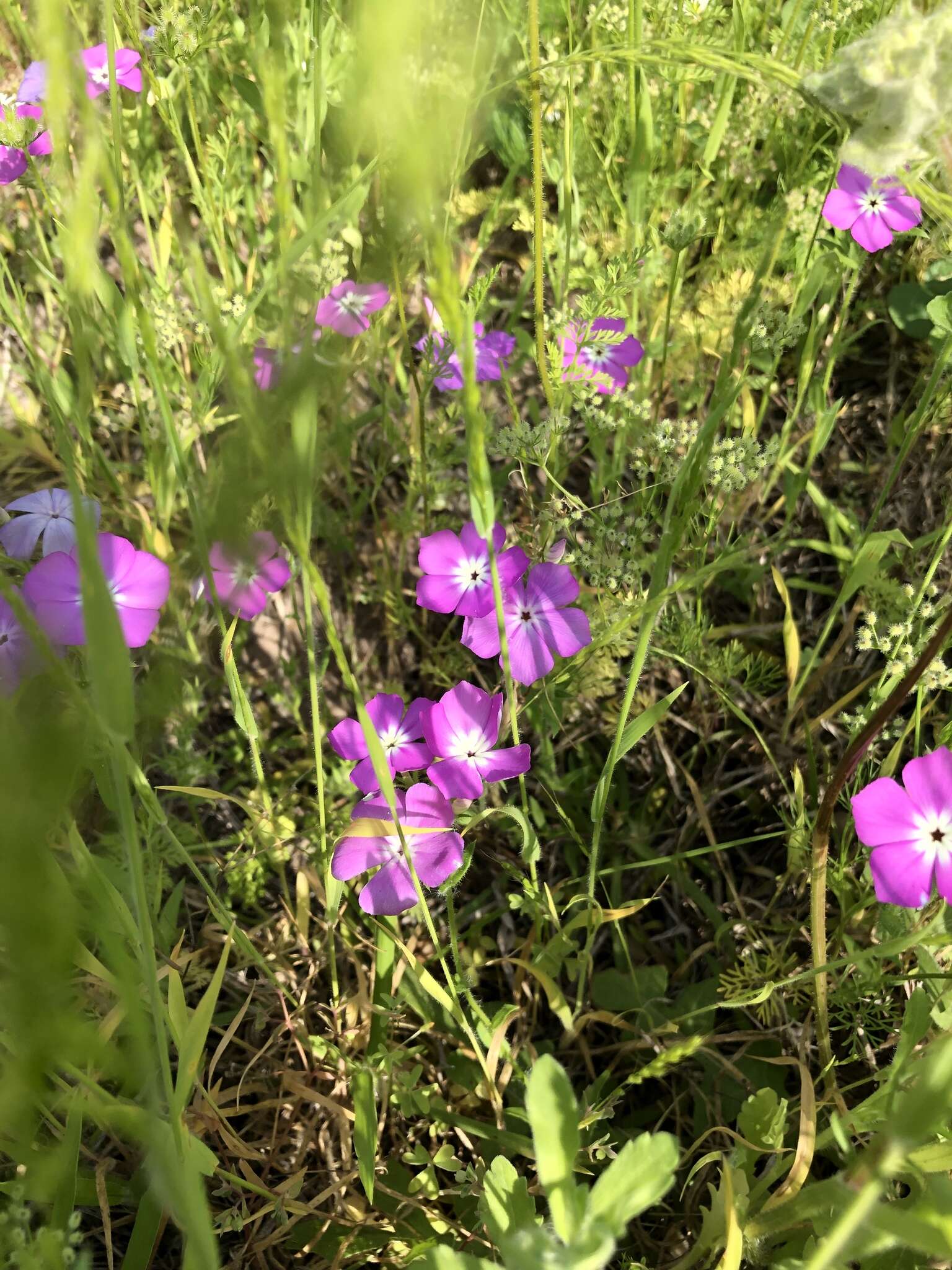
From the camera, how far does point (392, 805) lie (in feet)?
2.79

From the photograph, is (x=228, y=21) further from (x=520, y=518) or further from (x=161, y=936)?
(x=161, y=936)

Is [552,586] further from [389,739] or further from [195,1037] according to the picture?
[195,1037]

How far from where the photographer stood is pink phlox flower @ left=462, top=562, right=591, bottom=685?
3.99 ft

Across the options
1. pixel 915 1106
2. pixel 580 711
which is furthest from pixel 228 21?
pixel 915 1106

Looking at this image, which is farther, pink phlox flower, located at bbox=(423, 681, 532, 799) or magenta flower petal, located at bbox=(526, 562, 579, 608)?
magenta flower petal, located at bbox=(526, 562, 579, 608)

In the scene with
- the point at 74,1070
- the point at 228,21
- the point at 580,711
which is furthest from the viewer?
the point at 228,21

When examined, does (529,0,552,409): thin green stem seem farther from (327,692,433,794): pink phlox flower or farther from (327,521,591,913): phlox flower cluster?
(327,692,433,794): pink phlox flower

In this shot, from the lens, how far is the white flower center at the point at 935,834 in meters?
1.11

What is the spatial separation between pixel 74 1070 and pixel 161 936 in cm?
44

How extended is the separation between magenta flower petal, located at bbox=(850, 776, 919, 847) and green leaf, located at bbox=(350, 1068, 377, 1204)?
0.63m

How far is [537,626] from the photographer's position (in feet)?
4.08

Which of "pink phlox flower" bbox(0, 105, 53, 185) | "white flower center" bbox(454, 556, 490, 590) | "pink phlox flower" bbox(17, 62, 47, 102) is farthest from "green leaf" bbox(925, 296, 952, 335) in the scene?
"pink phlox flower" bbox(17, 62, 47, 102)

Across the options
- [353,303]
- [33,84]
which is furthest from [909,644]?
[33,84]

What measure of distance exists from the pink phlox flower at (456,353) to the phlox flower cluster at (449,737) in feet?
1.11
